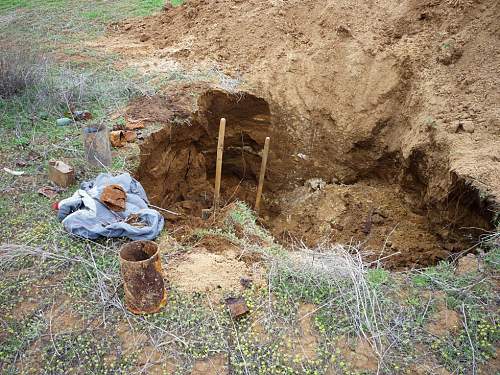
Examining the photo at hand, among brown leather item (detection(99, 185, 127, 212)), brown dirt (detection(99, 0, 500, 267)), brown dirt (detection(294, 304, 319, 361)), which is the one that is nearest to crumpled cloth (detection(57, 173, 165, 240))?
brown leather item (detection(99, 185, 127, 212))

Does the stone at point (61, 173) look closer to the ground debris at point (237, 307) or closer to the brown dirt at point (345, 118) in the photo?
the brown dirt at point (345, 118)

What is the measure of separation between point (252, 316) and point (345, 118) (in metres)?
3.43

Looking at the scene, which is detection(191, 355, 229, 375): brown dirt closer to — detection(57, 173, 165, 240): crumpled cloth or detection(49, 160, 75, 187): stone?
detection(57, 173, 165, 240): crumpled cloth

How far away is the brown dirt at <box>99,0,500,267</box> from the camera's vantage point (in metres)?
4.50

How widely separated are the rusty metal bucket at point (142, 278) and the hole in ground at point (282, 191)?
6.24 feet

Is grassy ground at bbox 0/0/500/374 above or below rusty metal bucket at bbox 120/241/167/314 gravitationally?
below

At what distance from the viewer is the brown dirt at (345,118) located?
4.50 m

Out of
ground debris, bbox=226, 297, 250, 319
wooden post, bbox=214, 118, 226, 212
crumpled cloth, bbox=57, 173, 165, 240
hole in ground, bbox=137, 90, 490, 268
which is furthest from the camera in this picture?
wooden post, bbox=214, 118, 226, 212

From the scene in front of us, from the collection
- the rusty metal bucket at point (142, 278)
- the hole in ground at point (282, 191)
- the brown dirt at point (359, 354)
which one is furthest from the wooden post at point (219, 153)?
the brown dirt at point (359, 354)

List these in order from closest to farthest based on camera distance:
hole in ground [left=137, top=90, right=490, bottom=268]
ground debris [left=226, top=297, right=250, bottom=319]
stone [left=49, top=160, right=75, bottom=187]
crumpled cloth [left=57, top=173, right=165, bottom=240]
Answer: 1. ground debris [left=226, top=297, right=250, bottom=319]
2. crumpled cloth [left=57, top=173, right=165, bottom=240]
3. stone [left=49, top=160, right=75, bottom=187]
4. hole in ground [left=137, top=90, right=490, bottom=268]

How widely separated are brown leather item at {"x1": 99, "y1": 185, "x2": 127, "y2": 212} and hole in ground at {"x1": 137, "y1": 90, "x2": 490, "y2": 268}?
1121 millimetres

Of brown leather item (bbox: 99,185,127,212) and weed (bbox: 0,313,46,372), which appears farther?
brown leather item (bbox: 99,185,127,212)

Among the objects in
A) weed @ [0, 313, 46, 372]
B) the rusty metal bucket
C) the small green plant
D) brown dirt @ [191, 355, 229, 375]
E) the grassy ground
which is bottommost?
weed @ [0, 313, 46, 372]

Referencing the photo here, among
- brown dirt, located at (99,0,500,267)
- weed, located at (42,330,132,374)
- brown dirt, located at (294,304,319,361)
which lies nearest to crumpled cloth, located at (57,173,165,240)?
weed, located at (42,330,132,374)
